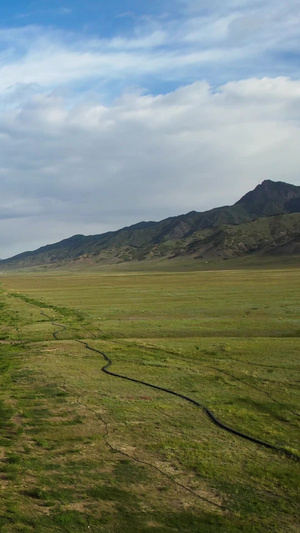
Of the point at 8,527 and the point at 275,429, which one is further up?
the point at 8,527

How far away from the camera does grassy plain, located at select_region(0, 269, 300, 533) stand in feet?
36.2

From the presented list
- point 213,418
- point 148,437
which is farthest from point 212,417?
point 148,437

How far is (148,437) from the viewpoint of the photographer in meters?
15.8

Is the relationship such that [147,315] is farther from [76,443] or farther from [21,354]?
[76,443]

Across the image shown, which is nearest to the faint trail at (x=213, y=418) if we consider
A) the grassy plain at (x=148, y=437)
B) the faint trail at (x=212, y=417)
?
the faint trail at (x=212, y=417)

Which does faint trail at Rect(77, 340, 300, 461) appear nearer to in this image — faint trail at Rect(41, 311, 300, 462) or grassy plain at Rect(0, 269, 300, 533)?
faint trail at Rect(41, 311, 300, 462)

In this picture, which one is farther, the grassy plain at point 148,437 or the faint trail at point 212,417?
the faint trail at point 212,417

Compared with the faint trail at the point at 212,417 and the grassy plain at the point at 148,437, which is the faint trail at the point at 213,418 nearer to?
the faint trail at the point at 212,417

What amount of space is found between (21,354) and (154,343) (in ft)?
30.2

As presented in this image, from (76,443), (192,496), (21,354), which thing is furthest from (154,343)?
(192,496)

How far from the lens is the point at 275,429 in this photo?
16391mm

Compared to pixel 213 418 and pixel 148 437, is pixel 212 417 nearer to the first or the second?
pixel 213 418

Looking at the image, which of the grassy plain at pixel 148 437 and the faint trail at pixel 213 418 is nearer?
the grassy plain at pixel 148 437

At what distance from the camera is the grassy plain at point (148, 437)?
1104 centimetres
